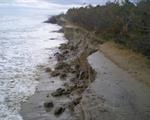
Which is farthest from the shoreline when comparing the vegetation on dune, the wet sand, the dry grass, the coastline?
the vegetation on dune

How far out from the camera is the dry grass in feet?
66.1

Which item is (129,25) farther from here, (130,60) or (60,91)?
(60,91)

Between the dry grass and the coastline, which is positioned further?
the dry grass

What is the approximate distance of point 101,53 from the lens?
29.9 metres

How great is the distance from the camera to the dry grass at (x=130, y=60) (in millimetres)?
20133

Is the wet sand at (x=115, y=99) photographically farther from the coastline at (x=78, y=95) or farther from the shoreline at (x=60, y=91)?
the shoreline at (x=60, y=91)

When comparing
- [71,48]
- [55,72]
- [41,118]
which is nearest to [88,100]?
[41,118]

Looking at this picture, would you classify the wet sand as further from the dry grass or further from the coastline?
the dry grass

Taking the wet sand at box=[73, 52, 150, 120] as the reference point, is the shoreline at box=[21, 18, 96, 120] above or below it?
below

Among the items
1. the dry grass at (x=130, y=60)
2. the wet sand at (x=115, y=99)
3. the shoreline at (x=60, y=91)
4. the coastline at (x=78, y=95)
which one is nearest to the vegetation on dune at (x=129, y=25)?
the dry grass at (x=130, y=60)

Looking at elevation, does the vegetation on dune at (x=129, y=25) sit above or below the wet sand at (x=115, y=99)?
above

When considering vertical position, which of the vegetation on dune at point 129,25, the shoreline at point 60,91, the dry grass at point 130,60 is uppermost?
the vegetation on dune at point 129,25

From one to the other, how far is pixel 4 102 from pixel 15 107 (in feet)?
3.57

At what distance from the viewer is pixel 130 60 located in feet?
81.4
